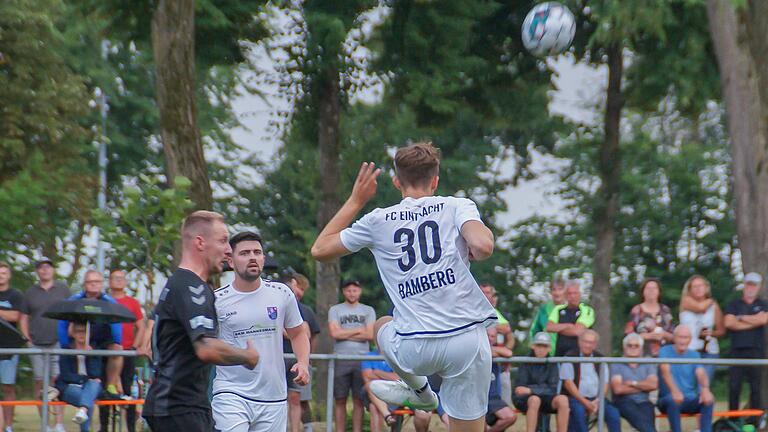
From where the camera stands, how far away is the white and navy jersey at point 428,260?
6852 millimetres

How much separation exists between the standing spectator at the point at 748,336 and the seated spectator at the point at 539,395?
2210 millimetres

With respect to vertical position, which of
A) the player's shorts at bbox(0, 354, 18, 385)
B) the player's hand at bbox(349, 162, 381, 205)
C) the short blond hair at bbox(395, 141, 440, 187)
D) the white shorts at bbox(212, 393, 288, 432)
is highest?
the short blond hair at bbox(395, 141, 440, 187)

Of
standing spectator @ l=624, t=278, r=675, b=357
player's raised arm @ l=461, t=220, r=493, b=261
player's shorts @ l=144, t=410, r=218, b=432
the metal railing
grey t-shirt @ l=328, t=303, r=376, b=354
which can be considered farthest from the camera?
grey t-shirt @ l=328, t=303, r=376, b=354

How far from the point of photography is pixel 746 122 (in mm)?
14984

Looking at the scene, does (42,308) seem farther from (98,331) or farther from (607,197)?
(607,197)

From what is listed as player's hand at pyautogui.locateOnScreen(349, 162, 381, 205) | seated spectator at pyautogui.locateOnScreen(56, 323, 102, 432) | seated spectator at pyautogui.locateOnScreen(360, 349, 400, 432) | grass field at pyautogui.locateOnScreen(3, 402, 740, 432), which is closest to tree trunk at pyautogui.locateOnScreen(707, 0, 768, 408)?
grass field at pyautogui.locateOnScreen(3, 402, 740, 432)

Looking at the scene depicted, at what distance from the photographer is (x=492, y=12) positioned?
805 inches

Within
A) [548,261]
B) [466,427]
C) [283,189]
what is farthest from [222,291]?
[283,189]

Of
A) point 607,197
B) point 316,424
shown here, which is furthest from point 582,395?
point 607,197

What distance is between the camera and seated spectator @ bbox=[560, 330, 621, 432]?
12570mm

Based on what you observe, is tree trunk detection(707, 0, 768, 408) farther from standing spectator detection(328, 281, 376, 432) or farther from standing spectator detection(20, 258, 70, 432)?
standing spectator detection(20, 258, 70, 432)

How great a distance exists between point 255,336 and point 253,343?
8cm

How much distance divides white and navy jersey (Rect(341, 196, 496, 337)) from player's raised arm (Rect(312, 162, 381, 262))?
57 mm

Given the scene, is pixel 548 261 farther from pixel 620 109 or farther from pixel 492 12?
pixel 492 12
